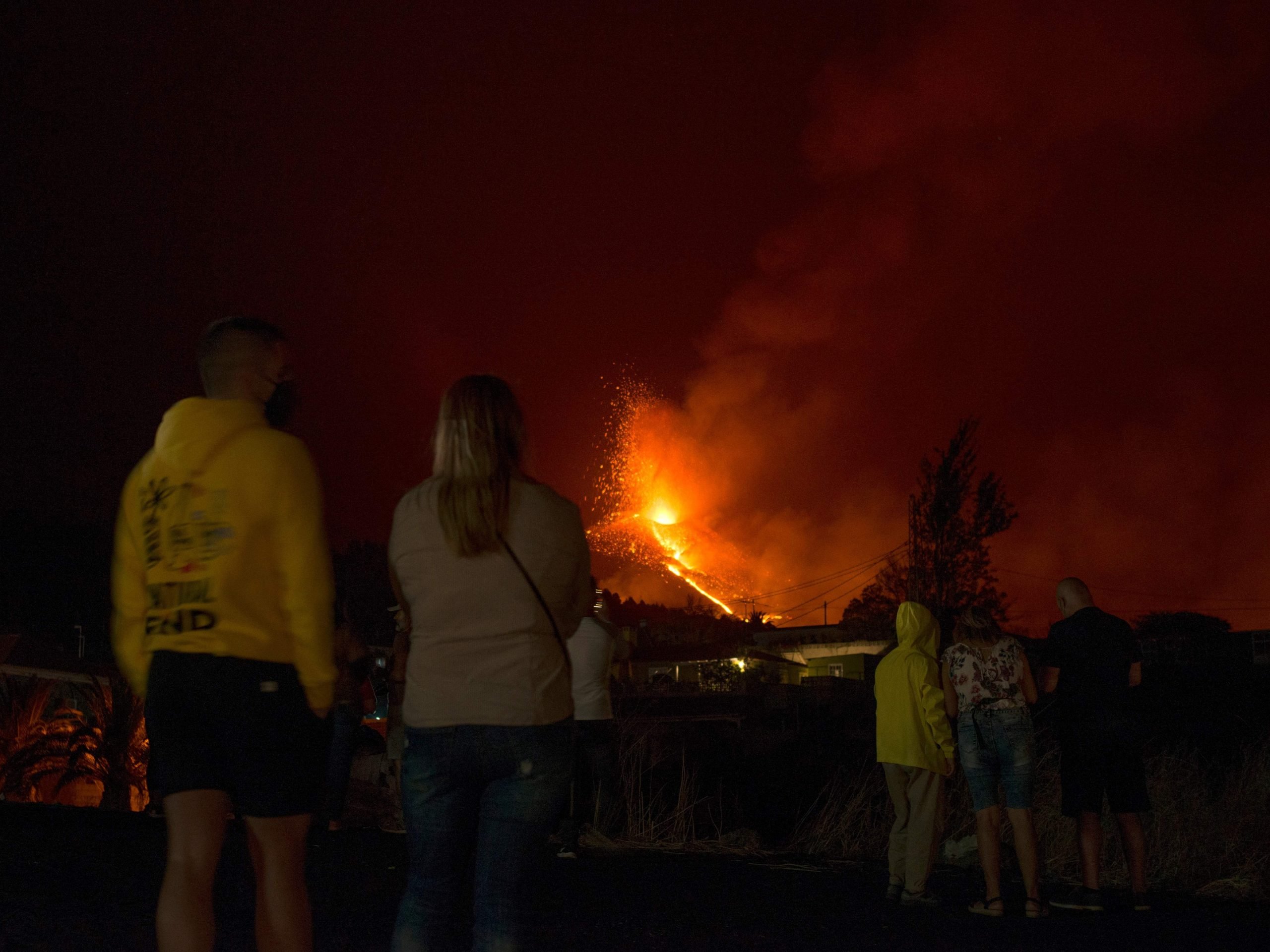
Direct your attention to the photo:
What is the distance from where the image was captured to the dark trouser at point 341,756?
8.75 metres

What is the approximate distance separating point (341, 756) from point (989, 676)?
481 centimetres

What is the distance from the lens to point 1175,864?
923 cm

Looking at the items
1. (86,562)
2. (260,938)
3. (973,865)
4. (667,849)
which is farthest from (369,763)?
(86,562)

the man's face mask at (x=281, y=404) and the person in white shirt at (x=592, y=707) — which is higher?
the man's face mask at (x=281, y=404)

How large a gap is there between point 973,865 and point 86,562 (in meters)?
60.5

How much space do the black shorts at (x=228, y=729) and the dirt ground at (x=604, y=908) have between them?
2.20 m

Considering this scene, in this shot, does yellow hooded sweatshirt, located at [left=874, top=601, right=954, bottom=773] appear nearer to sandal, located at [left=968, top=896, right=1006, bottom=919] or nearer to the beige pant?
the beige pant

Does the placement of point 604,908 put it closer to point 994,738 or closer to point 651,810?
point 994,738

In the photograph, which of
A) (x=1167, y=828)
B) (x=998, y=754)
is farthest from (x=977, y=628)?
(x=1167, y=828)

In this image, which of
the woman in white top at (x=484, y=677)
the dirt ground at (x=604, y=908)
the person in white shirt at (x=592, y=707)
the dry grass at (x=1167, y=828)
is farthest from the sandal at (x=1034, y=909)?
the woman in white top at (x=484, y=677)

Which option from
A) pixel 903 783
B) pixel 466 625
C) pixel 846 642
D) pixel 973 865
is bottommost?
pixel 973 865

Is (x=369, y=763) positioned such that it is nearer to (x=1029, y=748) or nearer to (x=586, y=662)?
(x=586, y=662)

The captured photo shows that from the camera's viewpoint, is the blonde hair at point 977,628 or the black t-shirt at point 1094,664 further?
the black t-shirt at point 1094,664

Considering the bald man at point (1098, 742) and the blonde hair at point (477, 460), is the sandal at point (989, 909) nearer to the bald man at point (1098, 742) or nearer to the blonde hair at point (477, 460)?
the bald man at point (1098, 742)
